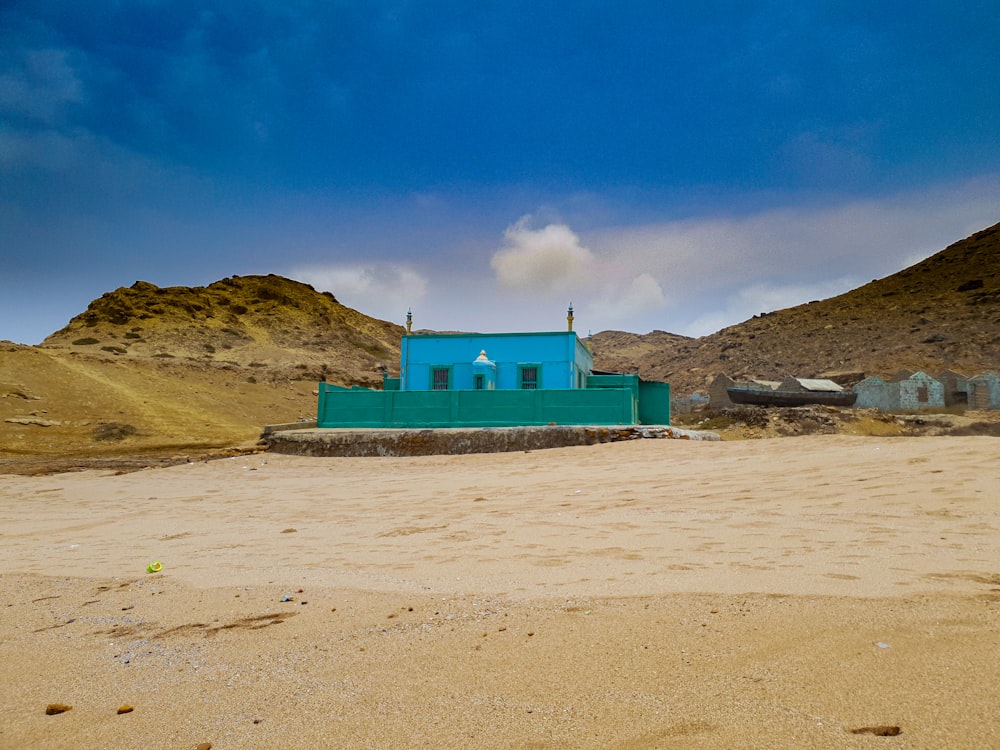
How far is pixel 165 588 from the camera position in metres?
4.39

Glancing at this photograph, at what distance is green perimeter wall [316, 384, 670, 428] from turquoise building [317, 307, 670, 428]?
1.3 inches

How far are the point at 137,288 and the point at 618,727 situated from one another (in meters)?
71.0

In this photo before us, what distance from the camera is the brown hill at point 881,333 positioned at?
161 feet

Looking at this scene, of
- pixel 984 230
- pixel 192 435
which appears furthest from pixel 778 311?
pixel 192 435

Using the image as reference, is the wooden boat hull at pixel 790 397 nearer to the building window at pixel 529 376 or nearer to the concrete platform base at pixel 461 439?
the building window at pixel 529 376

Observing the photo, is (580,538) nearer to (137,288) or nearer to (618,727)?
A: (618,727)

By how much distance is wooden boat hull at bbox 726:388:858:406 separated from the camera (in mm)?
31219

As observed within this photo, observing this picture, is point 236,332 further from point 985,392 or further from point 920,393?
point 985,392

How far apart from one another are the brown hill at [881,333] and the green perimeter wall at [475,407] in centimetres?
3745

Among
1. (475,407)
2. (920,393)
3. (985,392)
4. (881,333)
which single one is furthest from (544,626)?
(881,333)

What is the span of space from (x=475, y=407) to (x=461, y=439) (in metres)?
3.16

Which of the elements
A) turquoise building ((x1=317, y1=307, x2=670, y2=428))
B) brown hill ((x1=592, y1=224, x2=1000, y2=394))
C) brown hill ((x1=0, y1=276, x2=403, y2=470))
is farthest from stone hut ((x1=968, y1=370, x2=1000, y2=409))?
brown hill ((x1=0, y1=276, x2=403, y2=470))

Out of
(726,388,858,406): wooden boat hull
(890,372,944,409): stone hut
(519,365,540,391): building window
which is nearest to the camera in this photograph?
(519,365,540,391): building window

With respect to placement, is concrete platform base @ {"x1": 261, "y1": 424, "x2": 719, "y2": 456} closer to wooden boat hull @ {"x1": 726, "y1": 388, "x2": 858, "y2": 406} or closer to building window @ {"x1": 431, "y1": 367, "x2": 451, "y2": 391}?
building window @ {"x1": 431, "y1": 367, "x2": 451, "y2": 391}
